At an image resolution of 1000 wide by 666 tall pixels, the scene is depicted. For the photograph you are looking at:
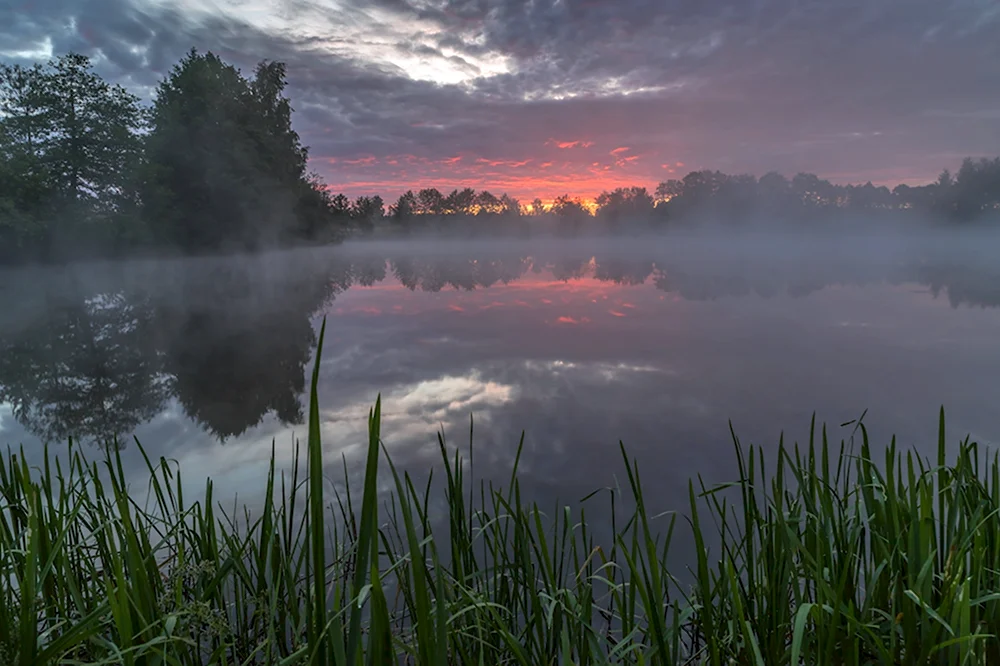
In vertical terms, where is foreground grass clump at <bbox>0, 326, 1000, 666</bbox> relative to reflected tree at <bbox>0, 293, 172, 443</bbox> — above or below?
above

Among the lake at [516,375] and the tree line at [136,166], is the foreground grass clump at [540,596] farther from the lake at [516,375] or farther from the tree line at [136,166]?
the tree line at [136,166]

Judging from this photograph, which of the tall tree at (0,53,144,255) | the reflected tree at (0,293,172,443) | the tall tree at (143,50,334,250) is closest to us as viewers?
the reflected tree at (0,293,172,443)

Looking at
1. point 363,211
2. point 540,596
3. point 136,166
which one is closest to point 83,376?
point 540,596

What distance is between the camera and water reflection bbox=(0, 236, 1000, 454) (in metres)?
6.52

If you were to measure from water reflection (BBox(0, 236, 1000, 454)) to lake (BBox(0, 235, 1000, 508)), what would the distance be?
0.05m

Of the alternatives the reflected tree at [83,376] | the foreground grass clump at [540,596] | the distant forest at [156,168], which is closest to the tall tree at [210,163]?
the distant forest at [156,168]

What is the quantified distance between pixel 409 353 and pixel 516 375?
249 centimetres

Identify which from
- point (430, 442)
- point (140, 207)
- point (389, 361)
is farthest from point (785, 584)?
point (140, 207)

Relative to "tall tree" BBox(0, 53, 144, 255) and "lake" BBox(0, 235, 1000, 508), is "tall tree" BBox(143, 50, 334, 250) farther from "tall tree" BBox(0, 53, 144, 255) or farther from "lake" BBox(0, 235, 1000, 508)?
"lake" BBox(0, 235, 1000, 508)

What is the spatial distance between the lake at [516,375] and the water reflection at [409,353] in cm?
5

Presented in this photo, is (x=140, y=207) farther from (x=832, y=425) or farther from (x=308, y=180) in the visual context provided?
(x=832, y=425)

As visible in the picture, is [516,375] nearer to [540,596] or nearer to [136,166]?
[540,596]

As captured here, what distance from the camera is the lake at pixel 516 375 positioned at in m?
5.13

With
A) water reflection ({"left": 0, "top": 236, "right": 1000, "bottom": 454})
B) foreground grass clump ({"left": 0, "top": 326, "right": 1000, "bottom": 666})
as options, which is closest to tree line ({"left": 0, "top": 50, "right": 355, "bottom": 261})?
water reflection ({"left": 0, "top": 236, "right": 1000, "bottom": 454})
